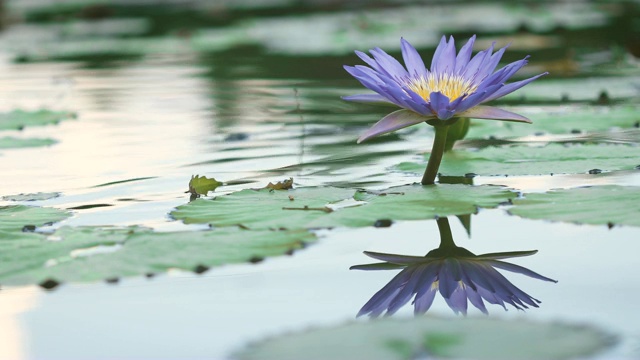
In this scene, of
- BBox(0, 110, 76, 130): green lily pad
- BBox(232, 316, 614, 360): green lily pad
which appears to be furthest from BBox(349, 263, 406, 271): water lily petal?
BBox(0, 110, 76, 130): green lily pad

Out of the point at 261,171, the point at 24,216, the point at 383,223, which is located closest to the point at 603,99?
the point at 261,171

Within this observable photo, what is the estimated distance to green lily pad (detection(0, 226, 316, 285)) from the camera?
146 centimetres

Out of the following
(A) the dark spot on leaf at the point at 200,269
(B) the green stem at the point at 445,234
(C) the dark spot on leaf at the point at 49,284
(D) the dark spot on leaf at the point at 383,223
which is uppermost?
(B) the green stem at the point at 445,234

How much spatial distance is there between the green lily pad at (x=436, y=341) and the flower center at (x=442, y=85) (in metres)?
0.87

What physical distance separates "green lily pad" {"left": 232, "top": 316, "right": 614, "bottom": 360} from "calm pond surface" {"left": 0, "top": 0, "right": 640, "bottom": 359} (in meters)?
0.06

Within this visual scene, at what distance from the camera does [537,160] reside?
227 cm

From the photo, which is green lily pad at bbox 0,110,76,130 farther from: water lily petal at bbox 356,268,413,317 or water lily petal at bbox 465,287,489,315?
water lily petal at bbox 465,287,489,315

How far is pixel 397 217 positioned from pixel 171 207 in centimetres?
53

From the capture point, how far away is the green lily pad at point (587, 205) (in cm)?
166

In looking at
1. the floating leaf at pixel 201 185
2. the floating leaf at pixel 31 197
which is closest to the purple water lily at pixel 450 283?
the floating leaf at pixel 201 185

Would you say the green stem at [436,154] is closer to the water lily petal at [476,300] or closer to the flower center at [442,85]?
the flower center at [442,85]

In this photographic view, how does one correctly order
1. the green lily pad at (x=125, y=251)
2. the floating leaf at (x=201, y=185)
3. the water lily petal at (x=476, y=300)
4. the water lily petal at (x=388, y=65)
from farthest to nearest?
the floating leaf at (x=201, y=185)
the water lily petal at (x=388, y=65)
the green lily pad at (x=125, y=251)
the water lily petal at (x=476, y=300)

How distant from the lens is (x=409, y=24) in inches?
301

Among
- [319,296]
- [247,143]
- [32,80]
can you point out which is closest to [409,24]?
[32,80]
